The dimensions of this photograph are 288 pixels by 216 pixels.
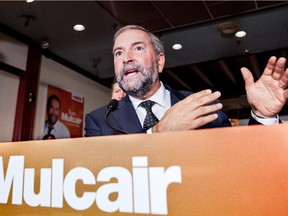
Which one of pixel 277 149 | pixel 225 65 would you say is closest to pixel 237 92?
pixel 225 65

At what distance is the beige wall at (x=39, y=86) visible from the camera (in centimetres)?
342

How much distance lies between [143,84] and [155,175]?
0.89 meters

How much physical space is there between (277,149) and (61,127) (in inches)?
157

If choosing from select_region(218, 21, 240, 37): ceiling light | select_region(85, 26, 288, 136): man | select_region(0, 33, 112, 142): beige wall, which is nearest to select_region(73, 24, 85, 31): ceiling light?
select_region(0, 33, 112, 142): beige wall

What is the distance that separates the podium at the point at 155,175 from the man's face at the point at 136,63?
0.80m

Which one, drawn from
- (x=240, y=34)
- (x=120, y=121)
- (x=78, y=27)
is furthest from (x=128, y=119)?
(x=240, y=34)

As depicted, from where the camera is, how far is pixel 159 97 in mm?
1284

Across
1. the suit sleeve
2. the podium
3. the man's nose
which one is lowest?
the podium

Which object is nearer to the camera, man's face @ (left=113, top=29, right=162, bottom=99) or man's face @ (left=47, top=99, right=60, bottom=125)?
man's face @ (left=113, top=29, right=162, bottom=99)

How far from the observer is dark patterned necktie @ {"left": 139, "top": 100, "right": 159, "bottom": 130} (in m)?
1.08

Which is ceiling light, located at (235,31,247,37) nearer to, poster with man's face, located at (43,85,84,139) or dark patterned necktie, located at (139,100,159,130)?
poster with man's face, located at (43,85,84,139)

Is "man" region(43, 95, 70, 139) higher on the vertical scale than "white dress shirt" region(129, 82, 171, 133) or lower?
higher

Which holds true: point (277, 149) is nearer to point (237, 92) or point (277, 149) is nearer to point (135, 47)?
point (135, 47)

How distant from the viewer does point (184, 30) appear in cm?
351
